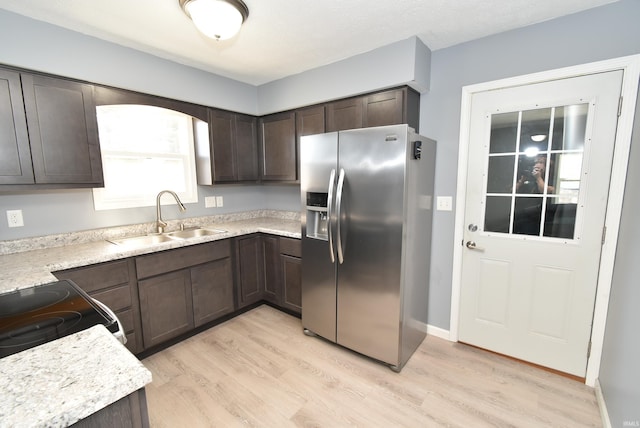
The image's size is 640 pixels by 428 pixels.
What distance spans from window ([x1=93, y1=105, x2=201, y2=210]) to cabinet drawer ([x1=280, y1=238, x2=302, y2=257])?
1.11m

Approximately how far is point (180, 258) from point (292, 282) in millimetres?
1026

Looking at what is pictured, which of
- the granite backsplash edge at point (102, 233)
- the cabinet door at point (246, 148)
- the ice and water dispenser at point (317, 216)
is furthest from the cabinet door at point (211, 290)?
the cabinet door at point (246, 148)

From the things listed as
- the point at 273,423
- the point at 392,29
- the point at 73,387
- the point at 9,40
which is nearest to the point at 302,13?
the point at 392,29

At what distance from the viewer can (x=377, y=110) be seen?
2.34m

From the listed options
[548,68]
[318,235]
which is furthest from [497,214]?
[318,235]

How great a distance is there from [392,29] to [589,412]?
2.73m

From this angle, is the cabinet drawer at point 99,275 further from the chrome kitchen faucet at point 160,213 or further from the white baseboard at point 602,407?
the white baseboard at point 602,407

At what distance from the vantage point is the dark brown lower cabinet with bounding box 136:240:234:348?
2162mm

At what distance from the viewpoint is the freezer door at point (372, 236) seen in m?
1.92

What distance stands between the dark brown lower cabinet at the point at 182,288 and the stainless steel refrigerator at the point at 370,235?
858mm

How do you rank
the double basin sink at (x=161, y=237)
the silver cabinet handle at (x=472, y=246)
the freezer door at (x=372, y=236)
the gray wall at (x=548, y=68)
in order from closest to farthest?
the gray wall at (x=548, y=68) → the freezer door at (x=372, y=236) → the silver cabinet handle at (x=472, y=246) → the double basin sink at (x=161, y=237)

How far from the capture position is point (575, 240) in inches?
74.6

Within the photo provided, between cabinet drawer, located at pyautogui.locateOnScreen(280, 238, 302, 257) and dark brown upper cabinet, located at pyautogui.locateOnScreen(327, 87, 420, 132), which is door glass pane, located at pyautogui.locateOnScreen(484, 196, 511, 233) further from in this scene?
cabinet drawer, located at pyautogui.locateOnScreen(280, 238, 302, 257)

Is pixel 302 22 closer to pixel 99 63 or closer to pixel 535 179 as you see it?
pixel 99 63
